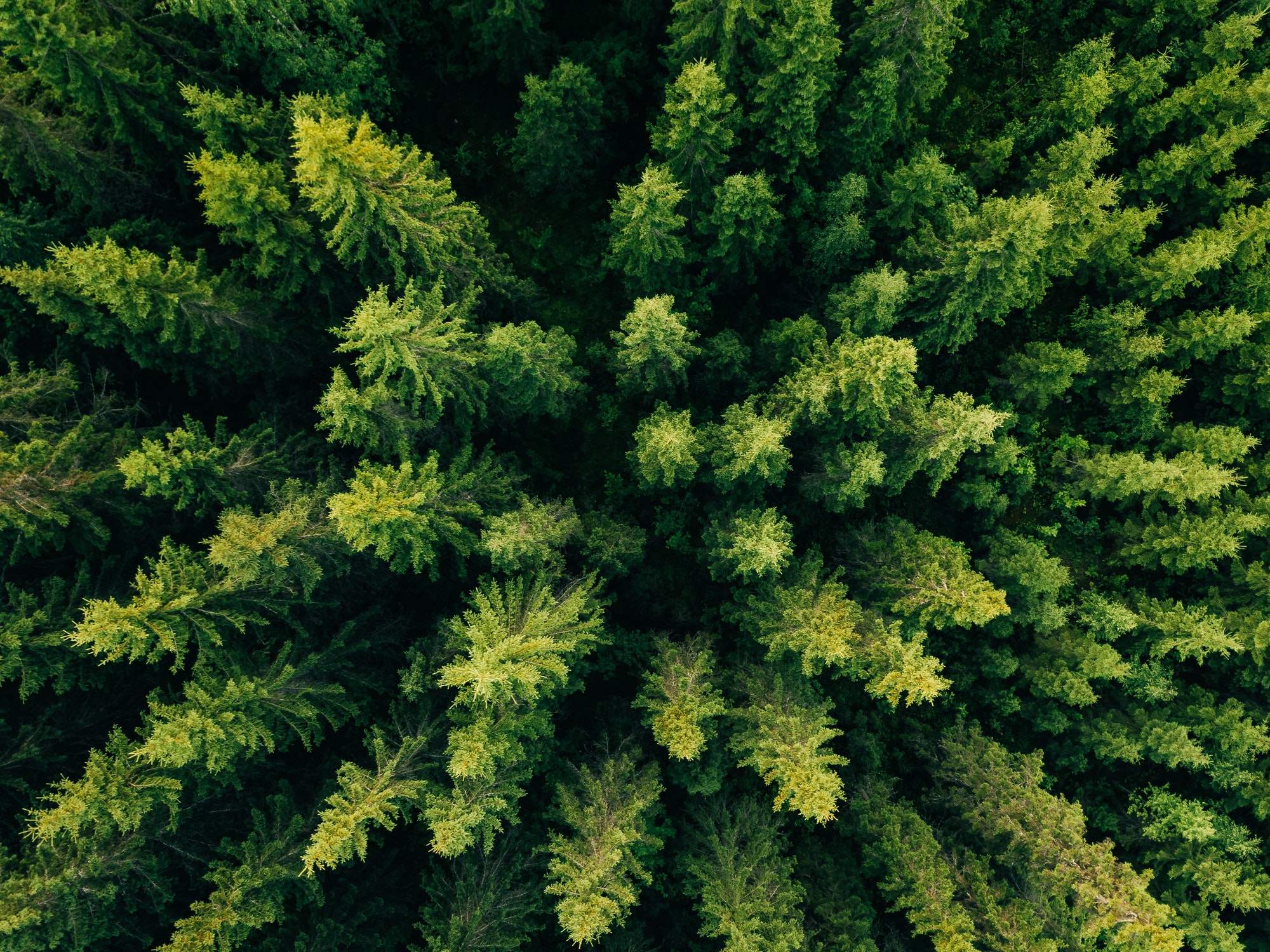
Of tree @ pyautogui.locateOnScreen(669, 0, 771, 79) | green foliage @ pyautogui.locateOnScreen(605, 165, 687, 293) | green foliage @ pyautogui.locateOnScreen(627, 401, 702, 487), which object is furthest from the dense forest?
green foliage @ pyautogui.locateOnScreen(627, 401, 702, 487)

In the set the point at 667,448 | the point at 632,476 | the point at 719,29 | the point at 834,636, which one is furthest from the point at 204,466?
the point at 719,29

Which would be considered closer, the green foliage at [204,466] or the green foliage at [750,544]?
the green foliage at [204,466]

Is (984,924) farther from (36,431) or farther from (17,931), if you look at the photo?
(36,431)

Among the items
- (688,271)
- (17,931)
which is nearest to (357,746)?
(17,931)

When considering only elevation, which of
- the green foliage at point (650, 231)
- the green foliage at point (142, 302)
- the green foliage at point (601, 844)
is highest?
the green foliage at point (650, 231)

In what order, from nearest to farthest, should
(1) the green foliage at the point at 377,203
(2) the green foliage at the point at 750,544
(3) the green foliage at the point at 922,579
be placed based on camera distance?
(1) the green foliage at the point at 377,203
(2) the green foliage at the point at 750,544
(3) the green foliage at the point at 922,579

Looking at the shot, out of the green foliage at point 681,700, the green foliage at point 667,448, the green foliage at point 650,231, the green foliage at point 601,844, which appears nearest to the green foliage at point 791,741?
the green foliage at point 681,700

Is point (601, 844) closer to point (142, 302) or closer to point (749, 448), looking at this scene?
point (749, 448)

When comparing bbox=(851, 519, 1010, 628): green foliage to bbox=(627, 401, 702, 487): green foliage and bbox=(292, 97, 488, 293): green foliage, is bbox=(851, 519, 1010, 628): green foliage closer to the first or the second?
bbox=(627, 401, 702, 487): green foliage

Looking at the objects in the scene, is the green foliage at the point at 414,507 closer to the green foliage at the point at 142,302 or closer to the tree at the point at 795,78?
the green foliage at the point at 142,302
